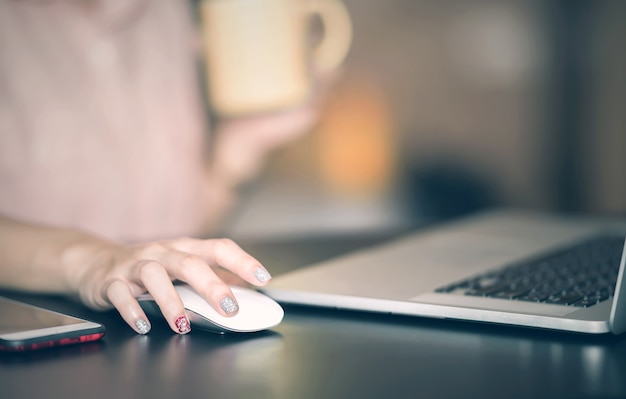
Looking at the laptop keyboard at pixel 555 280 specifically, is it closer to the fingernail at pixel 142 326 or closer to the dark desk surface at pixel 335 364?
the dark desk surface at pixel 335 364

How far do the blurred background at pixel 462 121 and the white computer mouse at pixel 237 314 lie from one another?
1.13 meters

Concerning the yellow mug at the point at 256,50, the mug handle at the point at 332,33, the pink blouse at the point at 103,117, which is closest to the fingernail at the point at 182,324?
the pink blouse at the point at 103,117

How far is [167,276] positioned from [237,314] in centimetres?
7

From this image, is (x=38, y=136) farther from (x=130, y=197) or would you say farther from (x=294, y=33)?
(x=294, y=33)

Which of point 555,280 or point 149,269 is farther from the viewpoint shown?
point 555,280

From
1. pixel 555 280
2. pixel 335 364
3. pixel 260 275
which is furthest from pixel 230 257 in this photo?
pixel 555 280

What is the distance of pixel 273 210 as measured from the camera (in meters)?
1.90

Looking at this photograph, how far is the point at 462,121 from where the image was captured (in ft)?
7.23

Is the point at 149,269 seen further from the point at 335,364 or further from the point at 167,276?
the point at 335,364

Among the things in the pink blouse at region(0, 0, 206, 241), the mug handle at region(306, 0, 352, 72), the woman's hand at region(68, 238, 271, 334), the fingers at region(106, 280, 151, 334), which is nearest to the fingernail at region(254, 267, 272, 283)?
the woman's hand at region(68, 238, 271, 334)

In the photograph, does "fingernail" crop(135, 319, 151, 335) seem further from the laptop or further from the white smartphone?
the laptop

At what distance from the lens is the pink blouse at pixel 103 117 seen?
1494 mm

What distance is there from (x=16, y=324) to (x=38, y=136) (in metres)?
0.88

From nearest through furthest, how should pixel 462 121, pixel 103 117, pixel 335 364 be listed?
pixel 335 364 → pixel 103 117 → pixel 462 121
